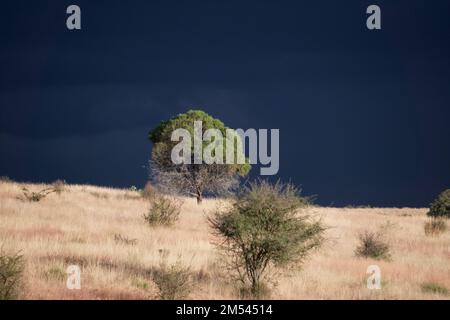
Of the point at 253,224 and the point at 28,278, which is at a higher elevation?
the point at 253,224

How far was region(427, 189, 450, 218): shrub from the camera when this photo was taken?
148ft

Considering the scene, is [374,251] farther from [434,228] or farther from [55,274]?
[55,274]

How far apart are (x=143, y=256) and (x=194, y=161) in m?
26.8

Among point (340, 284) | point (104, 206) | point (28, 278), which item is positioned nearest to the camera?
point (28, 278)

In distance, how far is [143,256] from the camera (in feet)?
64.0

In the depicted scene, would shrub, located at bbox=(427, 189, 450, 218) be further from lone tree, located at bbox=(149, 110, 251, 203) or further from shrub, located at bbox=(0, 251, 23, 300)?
shrub, located at bbox=(0, 251, 23, 300)

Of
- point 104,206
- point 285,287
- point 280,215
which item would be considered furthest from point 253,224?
point 104,206

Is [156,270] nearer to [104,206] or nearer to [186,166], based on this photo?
[104,206]

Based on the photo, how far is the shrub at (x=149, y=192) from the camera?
133ft

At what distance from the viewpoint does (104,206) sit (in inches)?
1364

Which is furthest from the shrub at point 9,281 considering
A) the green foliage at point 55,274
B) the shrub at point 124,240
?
the shrub at point 124,240

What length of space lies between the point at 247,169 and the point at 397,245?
2326cm

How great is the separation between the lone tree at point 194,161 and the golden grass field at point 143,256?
11701 mm
